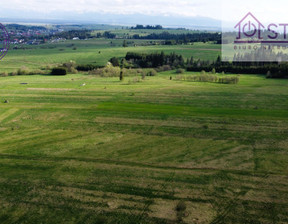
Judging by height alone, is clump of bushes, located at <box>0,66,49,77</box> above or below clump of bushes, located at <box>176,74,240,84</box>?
above

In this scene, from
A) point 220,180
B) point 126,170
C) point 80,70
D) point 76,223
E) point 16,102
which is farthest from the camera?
point 80,70

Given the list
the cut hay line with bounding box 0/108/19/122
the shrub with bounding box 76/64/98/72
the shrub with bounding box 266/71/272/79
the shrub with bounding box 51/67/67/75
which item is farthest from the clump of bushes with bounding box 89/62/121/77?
the shrub with bounding box 266/71/272/79

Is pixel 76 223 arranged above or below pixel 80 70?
below

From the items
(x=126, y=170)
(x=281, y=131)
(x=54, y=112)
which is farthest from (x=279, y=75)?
(x=126, y=170)

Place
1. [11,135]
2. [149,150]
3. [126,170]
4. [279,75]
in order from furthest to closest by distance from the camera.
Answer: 1. [279,75]
2. [11,135]
3. [149,150]
4. [126,170]

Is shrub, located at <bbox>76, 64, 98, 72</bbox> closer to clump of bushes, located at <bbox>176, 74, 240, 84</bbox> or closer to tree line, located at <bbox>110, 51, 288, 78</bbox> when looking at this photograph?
tree line, located at <bbox>110, 51, 288, 78</bbox>

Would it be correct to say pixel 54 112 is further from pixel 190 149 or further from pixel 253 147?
pixel 253 147

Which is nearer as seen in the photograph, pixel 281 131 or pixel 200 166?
pixel 200 166

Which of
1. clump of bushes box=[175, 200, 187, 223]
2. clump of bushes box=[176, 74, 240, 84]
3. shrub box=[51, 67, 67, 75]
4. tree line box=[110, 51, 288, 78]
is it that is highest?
tree line box=[110, 51, 288, 78]

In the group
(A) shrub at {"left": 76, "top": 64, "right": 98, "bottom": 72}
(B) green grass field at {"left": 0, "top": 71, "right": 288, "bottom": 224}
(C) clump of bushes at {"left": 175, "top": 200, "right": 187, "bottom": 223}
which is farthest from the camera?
(A) shrub at {"left": 76, "top": 64, "right": 98, "bottom": 72}

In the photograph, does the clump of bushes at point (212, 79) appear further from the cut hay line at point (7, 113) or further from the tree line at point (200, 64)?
the cut hay line at point (7, 113)
